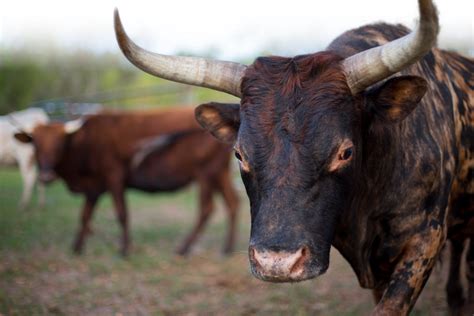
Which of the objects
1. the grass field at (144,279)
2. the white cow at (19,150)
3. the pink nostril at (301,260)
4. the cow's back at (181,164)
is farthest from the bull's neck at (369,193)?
the white cow at (19,150)

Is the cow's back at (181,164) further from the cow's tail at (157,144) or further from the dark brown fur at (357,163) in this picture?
the dark brown fur at (357,163)

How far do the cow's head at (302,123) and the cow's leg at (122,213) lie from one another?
5.70 m

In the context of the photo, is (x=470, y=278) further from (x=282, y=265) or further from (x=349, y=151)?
(x=282, y=265)

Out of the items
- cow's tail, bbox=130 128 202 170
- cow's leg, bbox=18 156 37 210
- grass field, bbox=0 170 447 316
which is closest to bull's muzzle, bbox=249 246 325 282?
grass field, bbox=0 170 447 316

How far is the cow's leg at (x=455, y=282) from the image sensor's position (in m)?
5.17

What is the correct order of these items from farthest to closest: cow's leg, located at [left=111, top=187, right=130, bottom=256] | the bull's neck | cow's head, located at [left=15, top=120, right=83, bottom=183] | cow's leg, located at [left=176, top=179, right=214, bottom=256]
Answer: cow's head, located at [left=15, top=120, right=83, bottom=183], cow's leg, located at [left=176, top=179, right=214, bottom=256], cow's leg, located at [left=111, top=187, right=130, bottom=256], the bull's neck

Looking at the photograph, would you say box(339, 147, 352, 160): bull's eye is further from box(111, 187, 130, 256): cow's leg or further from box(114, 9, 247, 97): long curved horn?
box(111, 187, 130, 256): cow's leg

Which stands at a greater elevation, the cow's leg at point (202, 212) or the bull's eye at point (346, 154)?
the bull's eye at point (346, 154)

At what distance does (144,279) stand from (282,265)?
4.71 meters

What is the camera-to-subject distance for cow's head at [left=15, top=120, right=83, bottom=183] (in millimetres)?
9977

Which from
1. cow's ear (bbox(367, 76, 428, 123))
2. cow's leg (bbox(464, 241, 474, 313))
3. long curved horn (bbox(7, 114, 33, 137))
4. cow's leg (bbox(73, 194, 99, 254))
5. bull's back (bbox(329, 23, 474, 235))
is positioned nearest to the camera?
cow's ear (bbox(367, 76, 428, 123))

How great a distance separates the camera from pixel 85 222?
9.45m

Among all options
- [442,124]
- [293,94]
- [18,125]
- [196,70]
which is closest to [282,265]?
[293,94]

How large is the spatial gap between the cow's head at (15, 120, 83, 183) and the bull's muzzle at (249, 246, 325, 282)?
7272 mm
